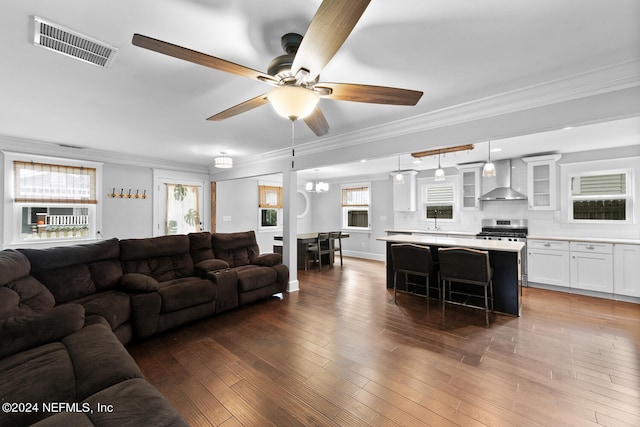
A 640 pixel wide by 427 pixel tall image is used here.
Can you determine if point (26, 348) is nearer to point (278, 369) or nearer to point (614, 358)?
point (278, 369)

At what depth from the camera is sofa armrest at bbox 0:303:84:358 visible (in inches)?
67.1

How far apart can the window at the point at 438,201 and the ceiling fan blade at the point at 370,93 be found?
5.40m

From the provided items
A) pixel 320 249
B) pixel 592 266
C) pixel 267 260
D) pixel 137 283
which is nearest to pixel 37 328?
pixel 137 283

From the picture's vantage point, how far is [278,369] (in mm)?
2369

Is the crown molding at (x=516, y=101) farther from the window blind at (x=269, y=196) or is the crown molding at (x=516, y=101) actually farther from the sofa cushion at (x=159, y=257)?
the window blind at (x=269, y=196)

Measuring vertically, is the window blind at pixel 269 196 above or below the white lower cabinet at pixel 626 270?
above

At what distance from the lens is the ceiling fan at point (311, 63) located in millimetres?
1189

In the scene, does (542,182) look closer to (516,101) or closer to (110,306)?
(516,101)

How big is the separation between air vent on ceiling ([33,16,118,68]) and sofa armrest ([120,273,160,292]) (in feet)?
7.04

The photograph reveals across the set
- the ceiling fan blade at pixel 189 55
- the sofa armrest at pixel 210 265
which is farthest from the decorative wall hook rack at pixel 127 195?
the ceiling fan blade at pixel 189 55

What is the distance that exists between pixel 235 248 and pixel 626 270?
6.08 metres

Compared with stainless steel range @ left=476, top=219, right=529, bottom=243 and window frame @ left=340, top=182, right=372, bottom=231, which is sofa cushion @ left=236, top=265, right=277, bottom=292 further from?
window frame @ left=340, top=182, right=372, bottom=231

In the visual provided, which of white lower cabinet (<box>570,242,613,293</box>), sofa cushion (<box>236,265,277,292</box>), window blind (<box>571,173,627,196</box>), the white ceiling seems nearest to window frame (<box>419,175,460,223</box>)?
window blind (<box>571,173,627,196</box>)

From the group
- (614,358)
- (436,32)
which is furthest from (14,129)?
(614,358)
